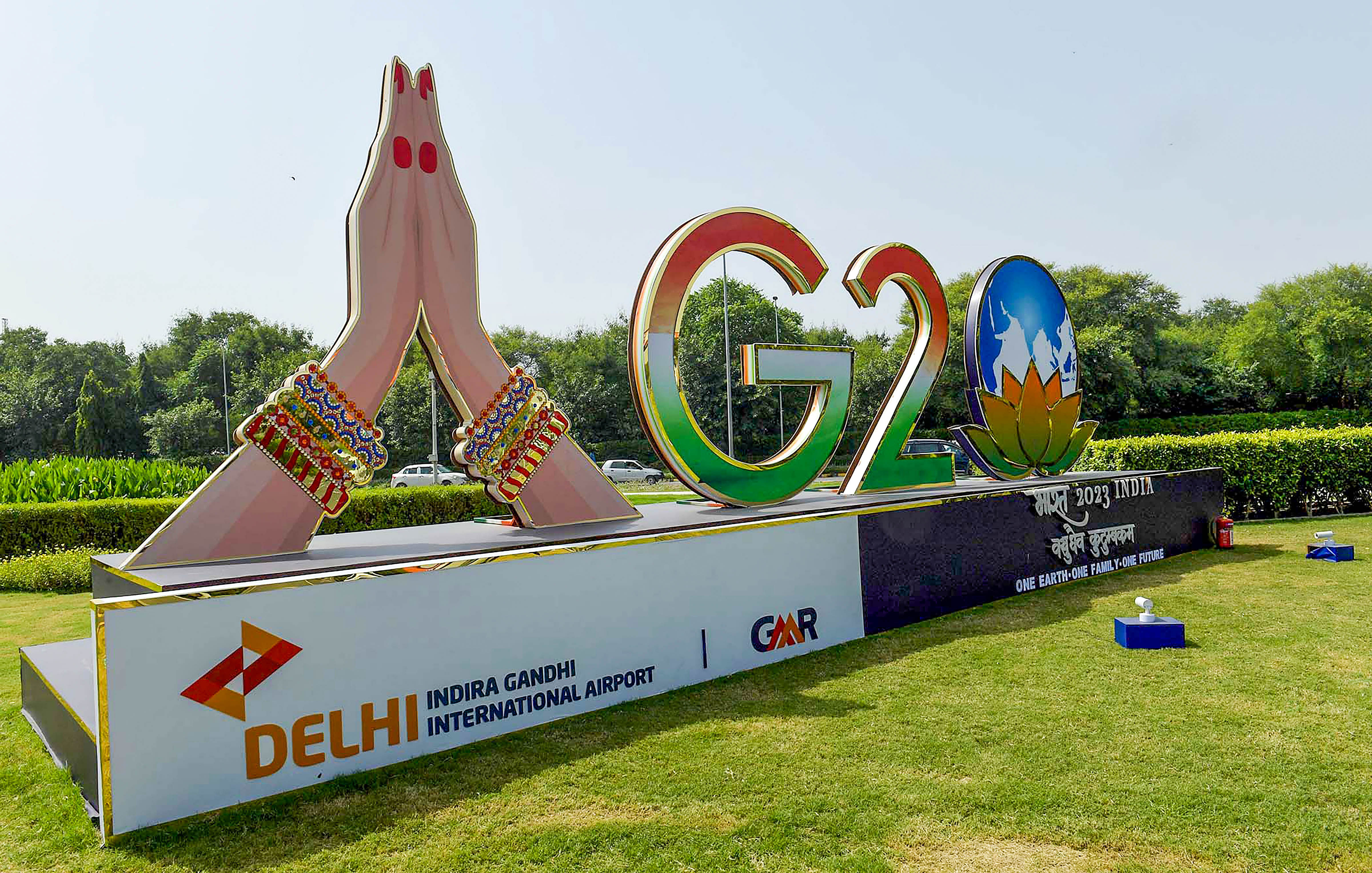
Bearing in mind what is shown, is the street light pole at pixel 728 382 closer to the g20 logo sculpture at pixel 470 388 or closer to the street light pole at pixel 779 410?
the street light pole at pixel 779 410

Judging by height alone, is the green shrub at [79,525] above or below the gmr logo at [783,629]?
A: above

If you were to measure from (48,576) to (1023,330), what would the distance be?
14161 mm

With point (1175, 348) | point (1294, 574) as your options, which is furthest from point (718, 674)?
point (1175, 348)

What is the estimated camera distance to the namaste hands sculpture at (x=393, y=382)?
585 centimetres

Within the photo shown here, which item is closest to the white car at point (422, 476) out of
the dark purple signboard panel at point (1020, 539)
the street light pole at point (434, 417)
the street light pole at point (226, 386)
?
the street light pole at point (434, 417)

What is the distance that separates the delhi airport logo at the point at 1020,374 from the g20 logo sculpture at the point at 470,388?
36.3 inches

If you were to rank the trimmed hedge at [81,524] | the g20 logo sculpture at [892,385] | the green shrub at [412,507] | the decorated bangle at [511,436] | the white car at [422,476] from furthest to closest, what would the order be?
the white car at [422,476]
the green shrub at [412,507]
the trimmed hedge at [81,524]
the g20 logo sculpture at [892,385]
the decorated bangle at [511,436]

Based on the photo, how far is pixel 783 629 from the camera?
737 cm

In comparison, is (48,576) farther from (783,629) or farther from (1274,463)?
(1274,463)

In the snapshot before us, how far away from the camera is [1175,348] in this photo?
39500 mm

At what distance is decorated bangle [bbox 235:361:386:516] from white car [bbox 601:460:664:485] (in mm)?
29867

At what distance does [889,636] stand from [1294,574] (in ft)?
20.1

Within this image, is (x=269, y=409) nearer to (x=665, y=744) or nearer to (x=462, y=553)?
(x=462, y=553)

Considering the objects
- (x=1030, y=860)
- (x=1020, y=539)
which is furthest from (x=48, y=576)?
(x=1030, y=860)
